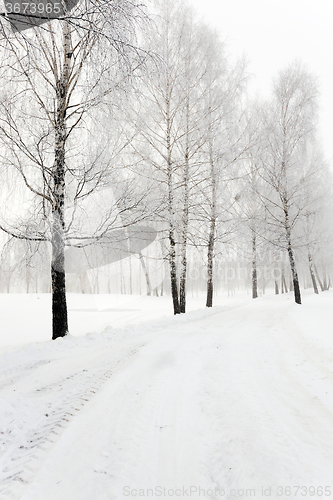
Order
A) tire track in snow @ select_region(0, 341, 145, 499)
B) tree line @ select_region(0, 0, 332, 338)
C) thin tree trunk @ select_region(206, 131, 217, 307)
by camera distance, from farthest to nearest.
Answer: thin tree trunk @ select_region(206, 131, 217, 307) < tree line @ select_region(0, 0, 332, 338) < tire track in snow @ select_region(0, 341, 145, 499)

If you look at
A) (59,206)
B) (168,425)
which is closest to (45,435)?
(168,425)

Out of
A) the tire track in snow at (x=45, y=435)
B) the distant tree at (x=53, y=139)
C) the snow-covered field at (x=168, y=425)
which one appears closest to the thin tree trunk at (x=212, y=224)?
the distant tree at (x=53, y=139)

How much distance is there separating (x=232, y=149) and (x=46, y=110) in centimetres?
763

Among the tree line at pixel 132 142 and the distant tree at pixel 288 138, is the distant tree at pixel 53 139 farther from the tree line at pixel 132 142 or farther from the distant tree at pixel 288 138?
the distant tree at pixel 288 138

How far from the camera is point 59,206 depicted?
5.71 meters

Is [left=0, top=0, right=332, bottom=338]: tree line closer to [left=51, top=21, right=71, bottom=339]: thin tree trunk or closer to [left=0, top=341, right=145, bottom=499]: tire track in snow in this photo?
[left=51, top=21, right=71, bottom=339]: thin tree trunk

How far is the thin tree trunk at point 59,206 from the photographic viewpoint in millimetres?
5594

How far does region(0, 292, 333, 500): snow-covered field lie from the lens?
1533 mm

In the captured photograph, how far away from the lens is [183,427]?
83.0 inches
